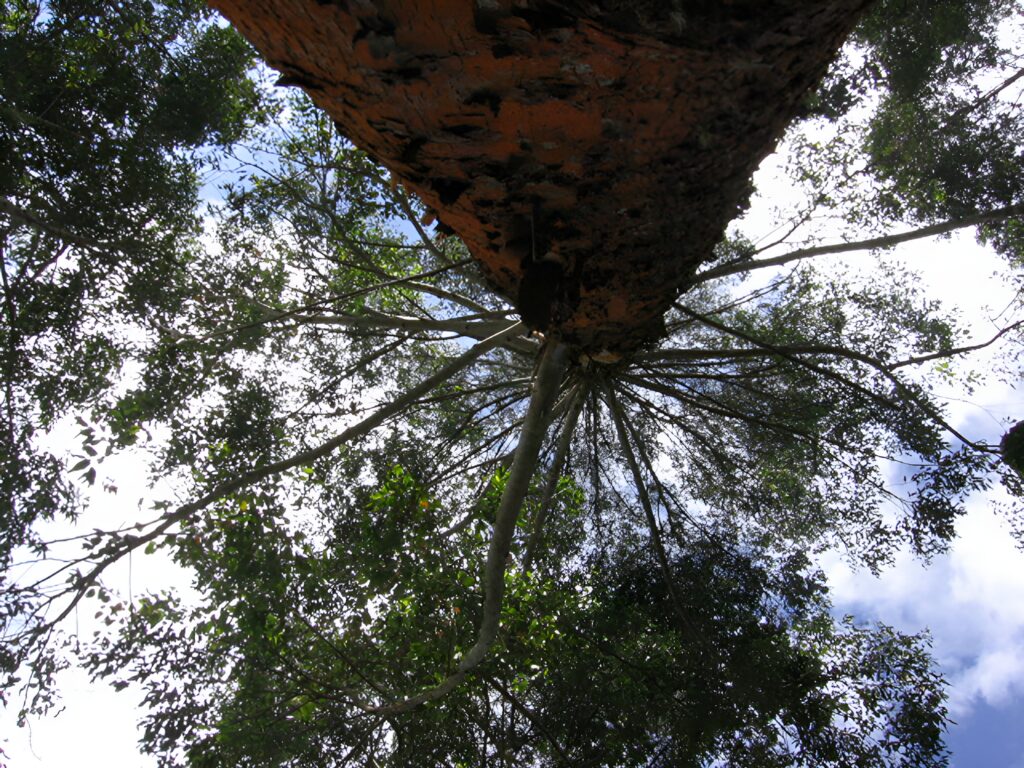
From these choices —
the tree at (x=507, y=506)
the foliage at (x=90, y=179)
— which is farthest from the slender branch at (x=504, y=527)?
the foliage at (x=90, y=179)

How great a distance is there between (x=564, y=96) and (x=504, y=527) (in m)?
3.40

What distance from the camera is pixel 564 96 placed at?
6.45 ft

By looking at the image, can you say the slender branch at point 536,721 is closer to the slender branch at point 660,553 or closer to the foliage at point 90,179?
the slender branch at point 660,553

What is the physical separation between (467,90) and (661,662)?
560 centimetres

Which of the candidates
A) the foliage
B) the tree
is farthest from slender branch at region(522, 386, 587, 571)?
the foliage

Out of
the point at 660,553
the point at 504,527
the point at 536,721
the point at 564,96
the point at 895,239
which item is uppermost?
the point at 895,239

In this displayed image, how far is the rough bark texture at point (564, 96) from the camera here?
1778 millimetres

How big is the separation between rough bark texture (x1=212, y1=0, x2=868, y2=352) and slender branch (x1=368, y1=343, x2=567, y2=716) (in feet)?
7.11

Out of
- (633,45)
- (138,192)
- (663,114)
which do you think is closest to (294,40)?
(633,45)

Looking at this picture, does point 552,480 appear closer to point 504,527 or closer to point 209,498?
point 504,527

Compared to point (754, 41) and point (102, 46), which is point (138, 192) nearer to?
point (102, 46)

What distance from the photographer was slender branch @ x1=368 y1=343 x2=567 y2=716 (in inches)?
175

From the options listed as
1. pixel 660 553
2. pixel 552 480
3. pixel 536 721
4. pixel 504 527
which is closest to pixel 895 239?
pixel 660 553

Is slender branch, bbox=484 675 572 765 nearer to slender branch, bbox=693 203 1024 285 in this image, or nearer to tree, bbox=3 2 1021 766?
tree, bbox=3 2 1021 766
